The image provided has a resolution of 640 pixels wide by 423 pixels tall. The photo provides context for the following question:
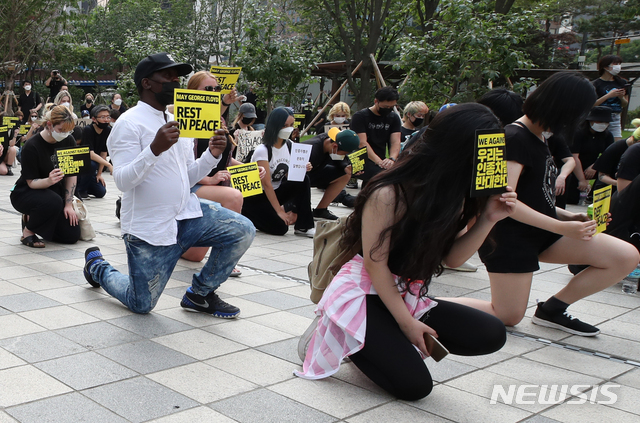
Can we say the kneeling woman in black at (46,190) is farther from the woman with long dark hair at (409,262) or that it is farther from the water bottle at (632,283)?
the water bottle at (632,283)

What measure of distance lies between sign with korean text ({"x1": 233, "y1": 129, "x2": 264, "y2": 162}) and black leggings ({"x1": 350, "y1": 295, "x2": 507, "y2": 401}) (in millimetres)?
5943

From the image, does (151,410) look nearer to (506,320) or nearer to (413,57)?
(506,320)

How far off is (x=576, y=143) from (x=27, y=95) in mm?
17660

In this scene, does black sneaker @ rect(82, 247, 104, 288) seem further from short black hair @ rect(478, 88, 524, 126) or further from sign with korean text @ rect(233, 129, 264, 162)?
sign with korean text @ rect(233, 129, 264, 162)

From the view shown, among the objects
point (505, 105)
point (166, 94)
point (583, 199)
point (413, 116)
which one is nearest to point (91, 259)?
point (166, 94)

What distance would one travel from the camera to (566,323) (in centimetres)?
459

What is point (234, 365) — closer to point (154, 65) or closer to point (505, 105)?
point (154, 65)

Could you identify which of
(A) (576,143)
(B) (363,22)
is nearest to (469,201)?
(A) (576,143)

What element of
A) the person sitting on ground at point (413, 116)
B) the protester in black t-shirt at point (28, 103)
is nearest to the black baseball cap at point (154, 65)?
the person sitting on ground at point (413, 116)

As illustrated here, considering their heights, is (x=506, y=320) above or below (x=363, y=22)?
below

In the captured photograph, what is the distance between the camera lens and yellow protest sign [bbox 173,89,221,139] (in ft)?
13.3

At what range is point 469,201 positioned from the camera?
130 inches

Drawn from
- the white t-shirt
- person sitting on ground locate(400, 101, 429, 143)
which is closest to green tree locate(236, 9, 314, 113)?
person sitting on ground locate(400, 101, 429, 143)

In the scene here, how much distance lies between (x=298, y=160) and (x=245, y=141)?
66.8 inches
